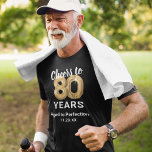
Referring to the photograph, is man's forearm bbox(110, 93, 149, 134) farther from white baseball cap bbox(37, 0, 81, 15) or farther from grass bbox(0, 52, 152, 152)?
grass bbox(0, 52, 152, 152)

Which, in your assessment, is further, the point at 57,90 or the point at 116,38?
the point at 116,38

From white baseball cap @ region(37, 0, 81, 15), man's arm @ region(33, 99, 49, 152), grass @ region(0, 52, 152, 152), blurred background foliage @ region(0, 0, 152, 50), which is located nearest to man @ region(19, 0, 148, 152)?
white baseball cap @ region(37, 0, 81, 15)

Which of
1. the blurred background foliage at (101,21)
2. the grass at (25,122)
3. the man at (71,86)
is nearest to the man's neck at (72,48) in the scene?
the man at (71,86)

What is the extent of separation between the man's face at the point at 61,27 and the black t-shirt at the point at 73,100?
6.0 inches

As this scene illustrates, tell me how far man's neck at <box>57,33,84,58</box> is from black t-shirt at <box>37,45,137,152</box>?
3 cm

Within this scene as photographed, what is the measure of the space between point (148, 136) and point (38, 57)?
4.33 metres

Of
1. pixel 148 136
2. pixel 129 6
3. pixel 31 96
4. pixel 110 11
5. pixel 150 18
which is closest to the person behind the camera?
pixel 148 136

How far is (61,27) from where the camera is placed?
199 centimetres

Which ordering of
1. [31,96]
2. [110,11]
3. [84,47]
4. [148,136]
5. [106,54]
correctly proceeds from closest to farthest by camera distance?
1. [106,54]
2. [84,47]
3. [148,136]
4. [110,11]
5. [31,96]

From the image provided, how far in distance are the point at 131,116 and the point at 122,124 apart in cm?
8

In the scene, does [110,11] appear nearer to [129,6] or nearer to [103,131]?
[129,6]

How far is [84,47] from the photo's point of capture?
213 centimetres

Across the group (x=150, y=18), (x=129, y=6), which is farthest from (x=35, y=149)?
(x=150, y=18)

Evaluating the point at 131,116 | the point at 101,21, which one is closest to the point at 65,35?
the point at 131,116
